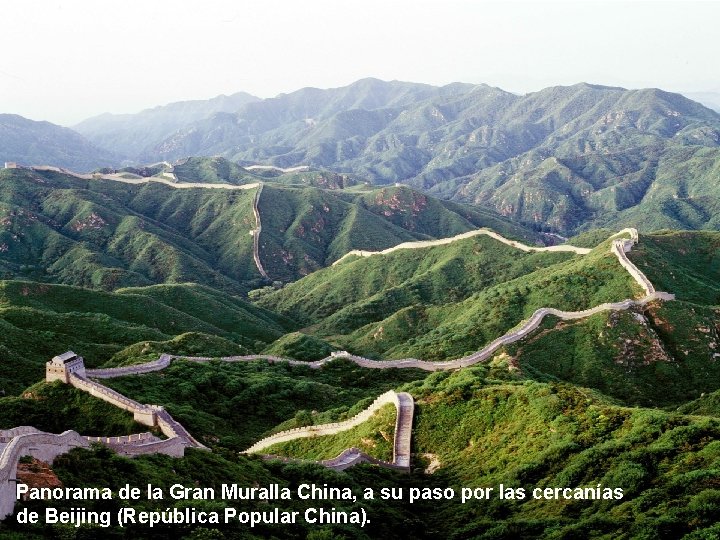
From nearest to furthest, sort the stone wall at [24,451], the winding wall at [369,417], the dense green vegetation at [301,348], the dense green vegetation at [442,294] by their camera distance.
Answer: the stone wall at [24,451] → the winding wall at [369,417] → the dense green vegetation at [442,294] → the dense green vegetation at [301,348]

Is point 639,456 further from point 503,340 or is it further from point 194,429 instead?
point 503,340

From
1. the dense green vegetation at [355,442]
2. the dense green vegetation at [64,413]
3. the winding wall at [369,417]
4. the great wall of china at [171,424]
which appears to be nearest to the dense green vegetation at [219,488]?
the great wall of china at [171,424]

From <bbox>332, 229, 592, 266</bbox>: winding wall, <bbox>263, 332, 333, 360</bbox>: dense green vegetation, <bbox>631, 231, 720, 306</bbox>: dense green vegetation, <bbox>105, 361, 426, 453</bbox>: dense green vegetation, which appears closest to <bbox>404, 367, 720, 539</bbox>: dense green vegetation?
<bbox>105, 361, 426, 453</bbox>: dense green vegetation

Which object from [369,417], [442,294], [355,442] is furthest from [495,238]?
[355,442]

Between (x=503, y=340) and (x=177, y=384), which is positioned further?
(x=503, y=340)

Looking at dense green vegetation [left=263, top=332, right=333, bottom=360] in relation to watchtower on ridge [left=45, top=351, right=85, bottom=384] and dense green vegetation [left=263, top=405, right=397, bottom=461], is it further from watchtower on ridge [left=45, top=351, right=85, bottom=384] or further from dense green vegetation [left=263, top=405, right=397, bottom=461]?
watchtower on ridge [left=45, top=351, right=85, bottom=384]

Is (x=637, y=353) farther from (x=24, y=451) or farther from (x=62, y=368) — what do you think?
(x=24, y=451)

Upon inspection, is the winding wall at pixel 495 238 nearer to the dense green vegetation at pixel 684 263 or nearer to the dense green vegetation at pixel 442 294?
the dense green vegetation at pixel 442 294

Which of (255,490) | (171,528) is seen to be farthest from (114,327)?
(171,528)
